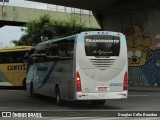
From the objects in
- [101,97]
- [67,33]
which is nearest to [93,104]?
[101,97]

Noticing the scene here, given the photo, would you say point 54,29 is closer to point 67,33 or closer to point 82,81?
point 67,33

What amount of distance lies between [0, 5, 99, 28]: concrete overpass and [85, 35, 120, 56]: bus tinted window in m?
36.7

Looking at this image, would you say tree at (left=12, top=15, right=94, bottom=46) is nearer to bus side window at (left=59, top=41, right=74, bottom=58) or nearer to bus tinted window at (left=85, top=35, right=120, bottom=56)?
bus side window at (left=59, top=41, right=74, bottom=58)

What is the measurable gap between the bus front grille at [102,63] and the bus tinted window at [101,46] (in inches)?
9.6

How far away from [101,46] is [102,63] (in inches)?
27.2

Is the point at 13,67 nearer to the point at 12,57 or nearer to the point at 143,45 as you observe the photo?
the point at 12,57

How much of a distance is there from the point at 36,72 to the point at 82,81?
701 cm

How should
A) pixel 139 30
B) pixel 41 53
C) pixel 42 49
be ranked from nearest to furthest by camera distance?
pixel 42 49 < pixel 41 53 < pixel 139 30

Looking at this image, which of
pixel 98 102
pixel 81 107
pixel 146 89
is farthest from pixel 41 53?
pixel 146 89

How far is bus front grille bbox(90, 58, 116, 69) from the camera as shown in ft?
60.7

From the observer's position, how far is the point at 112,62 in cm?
1870

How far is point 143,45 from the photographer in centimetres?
3550

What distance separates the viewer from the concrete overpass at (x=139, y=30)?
3484 cm

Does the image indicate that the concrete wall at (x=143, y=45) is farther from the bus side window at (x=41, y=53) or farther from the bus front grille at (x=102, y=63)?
the bus front grille at (x=102, y=63)
